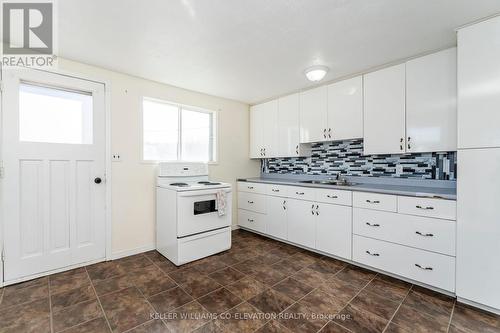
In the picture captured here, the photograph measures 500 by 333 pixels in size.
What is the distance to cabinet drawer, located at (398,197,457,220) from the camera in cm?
194

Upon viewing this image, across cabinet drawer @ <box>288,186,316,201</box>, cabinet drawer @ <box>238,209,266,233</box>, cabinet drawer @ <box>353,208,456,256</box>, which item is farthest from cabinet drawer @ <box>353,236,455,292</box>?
cabinet drawer @ <box>238,209,266,233</box>

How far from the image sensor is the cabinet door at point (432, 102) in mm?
2141

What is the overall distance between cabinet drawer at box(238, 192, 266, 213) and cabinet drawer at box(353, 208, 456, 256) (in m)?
1.41

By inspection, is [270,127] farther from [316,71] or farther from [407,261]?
[407,261]

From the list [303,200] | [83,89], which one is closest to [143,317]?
[303,200]

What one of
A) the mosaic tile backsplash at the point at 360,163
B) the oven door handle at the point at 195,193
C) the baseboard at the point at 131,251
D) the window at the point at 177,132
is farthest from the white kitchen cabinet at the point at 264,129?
the baseboard at the point at 131,251

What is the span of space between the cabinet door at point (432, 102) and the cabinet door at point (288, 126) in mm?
1450

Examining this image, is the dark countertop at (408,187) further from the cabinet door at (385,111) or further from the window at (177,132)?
the window at (177,132)

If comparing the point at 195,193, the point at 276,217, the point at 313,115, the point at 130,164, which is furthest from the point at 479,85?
the point at 130,164

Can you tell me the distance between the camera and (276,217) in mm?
3334

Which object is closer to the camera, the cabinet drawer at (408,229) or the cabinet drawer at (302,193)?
the cabinet drawer at (408,229)

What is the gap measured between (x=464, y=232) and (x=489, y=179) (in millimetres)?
460

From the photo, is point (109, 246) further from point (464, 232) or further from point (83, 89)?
point (464, 232)

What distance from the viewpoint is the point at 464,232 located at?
1.85 meters
